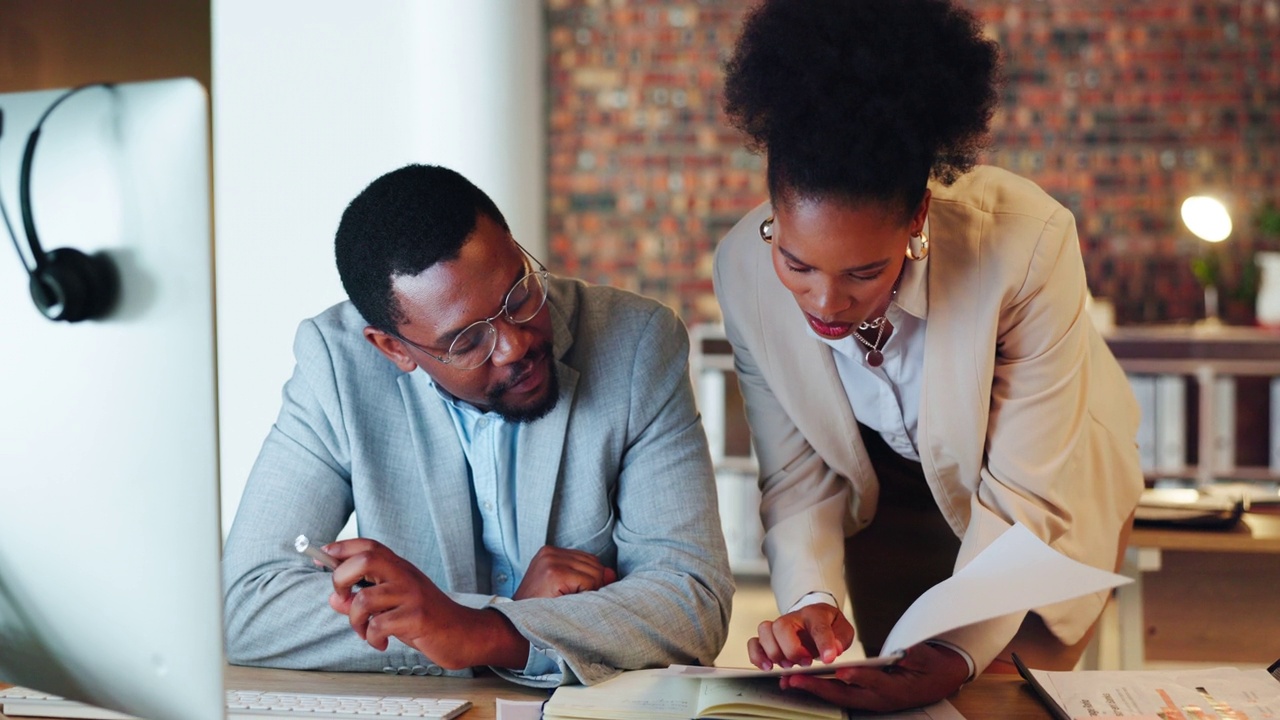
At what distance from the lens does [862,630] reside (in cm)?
207

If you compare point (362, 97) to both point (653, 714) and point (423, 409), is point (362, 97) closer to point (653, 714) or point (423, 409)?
point (423, 409)

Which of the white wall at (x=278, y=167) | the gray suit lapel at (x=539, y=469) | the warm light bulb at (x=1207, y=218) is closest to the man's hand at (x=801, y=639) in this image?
the gray suit lapel at (x=539, y=469)

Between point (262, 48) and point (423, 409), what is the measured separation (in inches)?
72.4

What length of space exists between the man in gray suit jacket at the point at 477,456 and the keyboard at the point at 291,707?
11 centimetres

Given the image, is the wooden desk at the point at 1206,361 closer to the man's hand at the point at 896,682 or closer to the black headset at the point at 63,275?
the man's hand at the point at 896,682

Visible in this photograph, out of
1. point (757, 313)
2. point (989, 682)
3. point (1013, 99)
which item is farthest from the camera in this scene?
point (1013, 99)

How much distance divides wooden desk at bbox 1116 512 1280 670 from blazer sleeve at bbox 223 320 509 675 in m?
1.32

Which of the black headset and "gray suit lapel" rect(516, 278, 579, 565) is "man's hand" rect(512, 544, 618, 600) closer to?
"gray suit lapel" rect(516, 278, 579, 565)

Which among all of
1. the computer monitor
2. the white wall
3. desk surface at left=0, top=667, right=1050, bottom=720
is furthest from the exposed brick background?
the computer monitor

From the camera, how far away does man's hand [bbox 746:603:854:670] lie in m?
1.23

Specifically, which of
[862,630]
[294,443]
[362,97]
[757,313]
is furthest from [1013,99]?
[294,443]

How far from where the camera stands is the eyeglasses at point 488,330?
1406 millimetres

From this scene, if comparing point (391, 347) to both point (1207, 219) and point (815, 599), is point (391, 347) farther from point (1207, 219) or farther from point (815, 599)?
point (1207, 219)

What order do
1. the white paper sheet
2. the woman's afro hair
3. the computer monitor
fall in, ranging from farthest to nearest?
the woman's afro hair < the white paper sheet < the computer monitor
